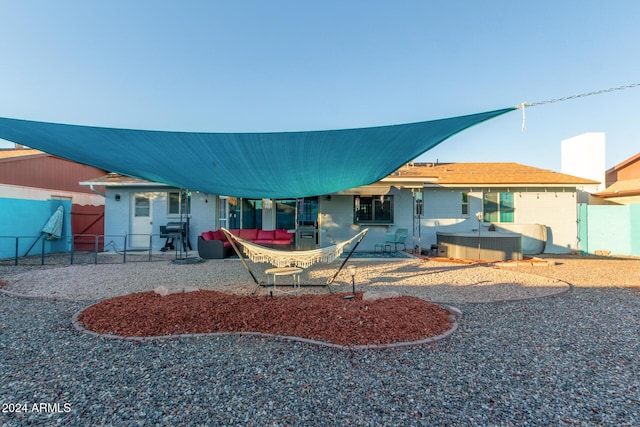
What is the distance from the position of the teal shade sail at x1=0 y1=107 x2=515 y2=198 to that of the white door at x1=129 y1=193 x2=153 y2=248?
5.93 m

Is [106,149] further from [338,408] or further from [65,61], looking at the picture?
[65,61]

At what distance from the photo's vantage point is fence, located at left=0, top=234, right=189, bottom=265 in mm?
8500

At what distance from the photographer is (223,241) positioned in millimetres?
9031

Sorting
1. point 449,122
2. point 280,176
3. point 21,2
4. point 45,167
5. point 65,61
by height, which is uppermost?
point 21,2

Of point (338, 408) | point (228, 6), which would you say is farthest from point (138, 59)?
point (338, 408)

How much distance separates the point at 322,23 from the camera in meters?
7.67

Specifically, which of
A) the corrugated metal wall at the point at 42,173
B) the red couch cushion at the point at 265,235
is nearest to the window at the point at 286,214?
the red couch cushion at the point at 265,235

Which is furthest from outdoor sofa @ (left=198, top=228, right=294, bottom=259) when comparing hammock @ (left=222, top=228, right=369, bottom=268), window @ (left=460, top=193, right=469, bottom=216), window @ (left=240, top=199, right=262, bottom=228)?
window @ (left=460, top=193, right=469, bottom=216)

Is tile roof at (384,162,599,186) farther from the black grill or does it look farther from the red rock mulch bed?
the black grill

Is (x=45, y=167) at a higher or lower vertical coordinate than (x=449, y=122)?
higher

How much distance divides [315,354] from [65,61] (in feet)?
29.3

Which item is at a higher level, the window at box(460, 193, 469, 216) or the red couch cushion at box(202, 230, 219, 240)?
the window at box(460, 193, 469, 216)

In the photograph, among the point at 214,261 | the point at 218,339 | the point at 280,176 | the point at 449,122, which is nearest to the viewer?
the point at 218,339

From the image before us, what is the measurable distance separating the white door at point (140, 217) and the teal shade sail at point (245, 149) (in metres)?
5.93
